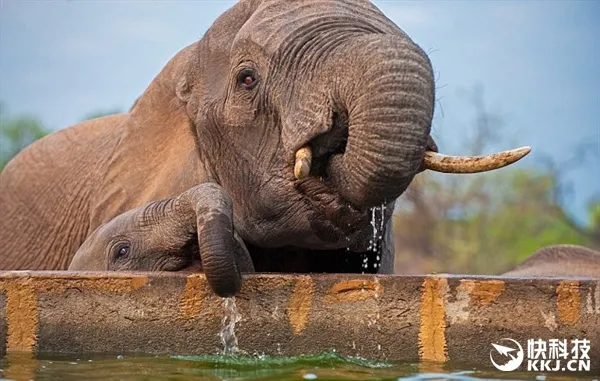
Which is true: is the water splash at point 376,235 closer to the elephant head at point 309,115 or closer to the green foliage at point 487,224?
the elephant head at point 309,115

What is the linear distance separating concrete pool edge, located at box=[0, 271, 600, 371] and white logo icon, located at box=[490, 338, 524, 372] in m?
0.06

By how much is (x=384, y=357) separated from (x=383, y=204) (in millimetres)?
580

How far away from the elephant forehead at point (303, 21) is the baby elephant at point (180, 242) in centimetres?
68

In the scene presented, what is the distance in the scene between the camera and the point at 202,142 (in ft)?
23.7

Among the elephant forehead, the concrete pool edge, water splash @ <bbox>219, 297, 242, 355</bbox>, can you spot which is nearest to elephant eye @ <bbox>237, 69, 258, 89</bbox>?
the elephant forehead

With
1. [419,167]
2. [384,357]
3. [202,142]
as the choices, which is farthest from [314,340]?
[202,142]

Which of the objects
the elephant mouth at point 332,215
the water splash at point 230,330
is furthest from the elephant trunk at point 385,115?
the water splash at point 230,330

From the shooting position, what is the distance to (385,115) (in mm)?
5711

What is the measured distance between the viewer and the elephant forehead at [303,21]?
20.9ft

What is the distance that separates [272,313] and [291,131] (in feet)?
2.40

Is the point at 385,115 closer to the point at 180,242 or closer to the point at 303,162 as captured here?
the point at 303,162

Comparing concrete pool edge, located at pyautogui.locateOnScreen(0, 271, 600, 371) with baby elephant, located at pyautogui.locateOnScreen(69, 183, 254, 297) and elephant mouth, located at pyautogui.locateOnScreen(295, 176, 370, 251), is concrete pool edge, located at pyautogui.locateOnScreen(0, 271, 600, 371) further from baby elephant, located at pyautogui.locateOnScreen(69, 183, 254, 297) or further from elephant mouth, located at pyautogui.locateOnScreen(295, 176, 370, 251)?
elephant mouth, located at pyautogui.locateOnScreen(295, 176, 370, 251)

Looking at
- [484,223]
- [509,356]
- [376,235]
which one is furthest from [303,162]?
[484,223]

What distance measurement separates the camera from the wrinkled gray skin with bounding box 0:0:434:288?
5.80 m
